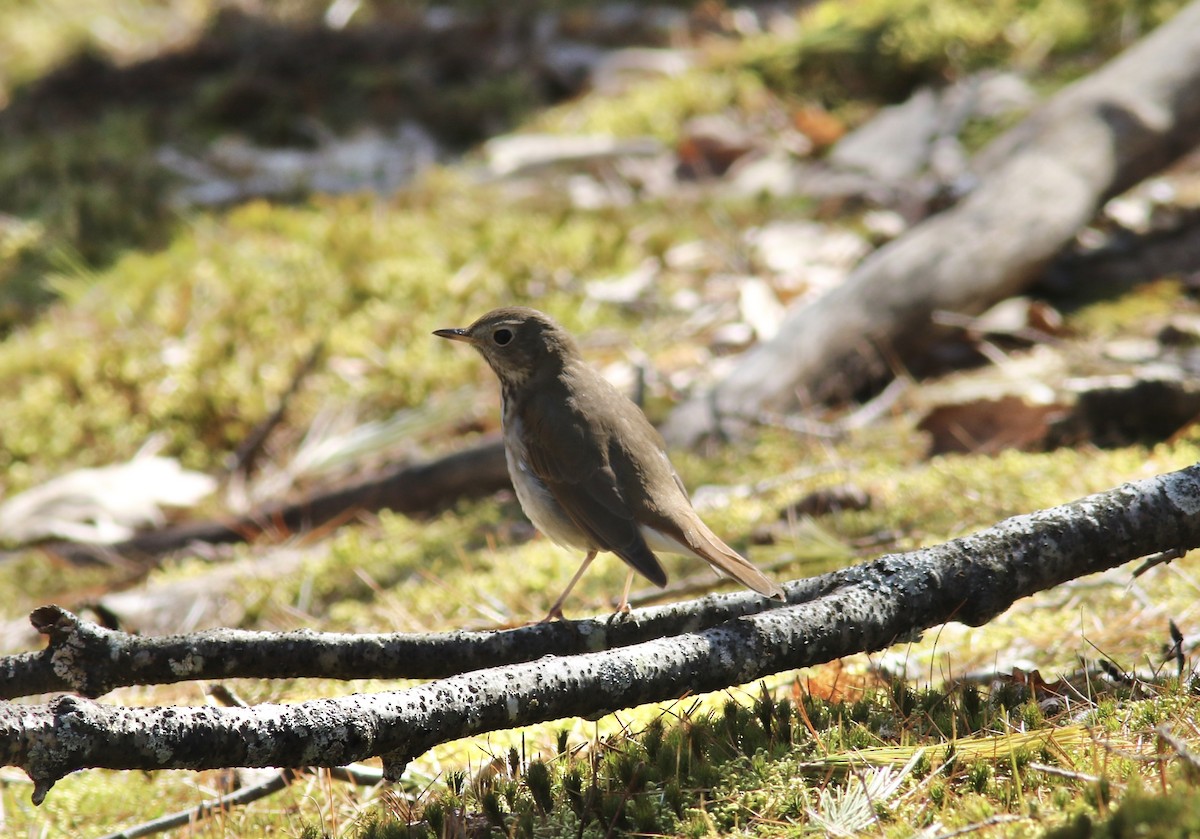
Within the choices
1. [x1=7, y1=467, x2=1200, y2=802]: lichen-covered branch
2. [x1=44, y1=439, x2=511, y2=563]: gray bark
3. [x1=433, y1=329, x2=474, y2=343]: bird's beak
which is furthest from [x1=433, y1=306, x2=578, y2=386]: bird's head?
[x1=7, y1=467, x2=1200, y2=802]: lichen-covered branch

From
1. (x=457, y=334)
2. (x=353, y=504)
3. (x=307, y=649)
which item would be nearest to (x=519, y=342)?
(x=457, y=334)

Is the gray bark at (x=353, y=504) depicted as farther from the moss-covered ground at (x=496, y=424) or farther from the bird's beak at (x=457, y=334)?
the bird's beak at (x=457, y=334)

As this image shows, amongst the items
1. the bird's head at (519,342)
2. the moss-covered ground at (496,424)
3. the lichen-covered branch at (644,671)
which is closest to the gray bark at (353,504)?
the moss-covered ground at (496,424)

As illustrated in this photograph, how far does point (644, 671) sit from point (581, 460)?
61.5 inches

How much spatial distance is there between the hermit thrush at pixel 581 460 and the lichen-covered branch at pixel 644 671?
0.56m

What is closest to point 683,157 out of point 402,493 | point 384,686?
point 402,493

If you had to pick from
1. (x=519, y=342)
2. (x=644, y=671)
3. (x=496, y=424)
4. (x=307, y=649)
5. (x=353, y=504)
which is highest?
(x=519, y=342)

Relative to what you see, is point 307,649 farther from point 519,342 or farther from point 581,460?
point 519,342

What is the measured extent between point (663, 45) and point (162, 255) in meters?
5.76

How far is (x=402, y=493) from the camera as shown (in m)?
6.21

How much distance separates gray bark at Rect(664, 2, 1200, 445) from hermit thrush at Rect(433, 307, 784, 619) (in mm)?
1475

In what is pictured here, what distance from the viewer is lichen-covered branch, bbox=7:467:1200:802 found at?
234 cm

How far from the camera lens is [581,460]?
424 centimetres

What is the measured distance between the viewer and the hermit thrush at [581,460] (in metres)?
3.95
